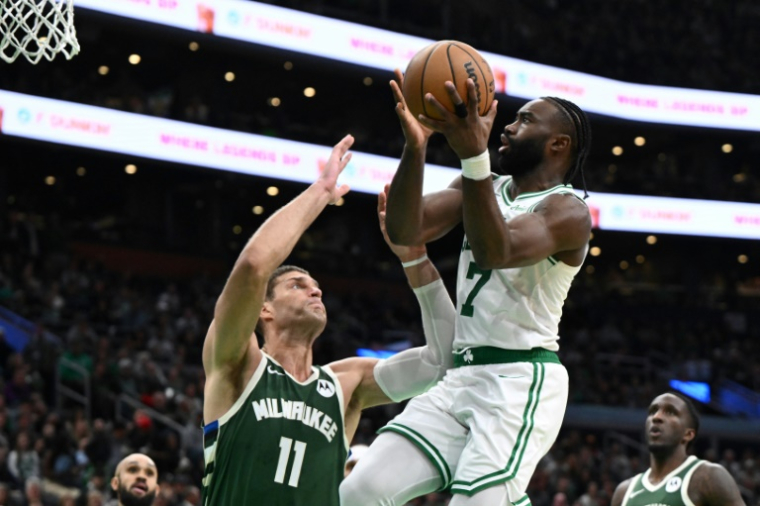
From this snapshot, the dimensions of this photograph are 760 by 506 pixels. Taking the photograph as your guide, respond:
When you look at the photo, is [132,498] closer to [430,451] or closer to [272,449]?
[272,449]

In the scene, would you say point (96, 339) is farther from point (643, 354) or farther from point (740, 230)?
point (740, 230)

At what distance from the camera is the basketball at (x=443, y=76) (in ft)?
13.1

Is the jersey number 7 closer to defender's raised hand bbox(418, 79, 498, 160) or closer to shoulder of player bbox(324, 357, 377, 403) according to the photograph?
defender's raised hand bbox(418, 79, 498, 160)

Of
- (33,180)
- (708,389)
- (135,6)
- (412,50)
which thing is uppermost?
(412,50)

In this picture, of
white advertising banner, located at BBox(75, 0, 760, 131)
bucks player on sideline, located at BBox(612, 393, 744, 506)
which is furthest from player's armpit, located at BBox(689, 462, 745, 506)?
white advertising banner, located at BBox(75, 0, 760, 131)

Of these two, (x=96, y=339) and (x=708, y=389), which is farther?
(x=708, y=389)

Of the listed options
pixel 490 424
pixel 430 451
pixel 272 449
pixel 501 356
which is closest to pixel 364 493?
pixel 430 451

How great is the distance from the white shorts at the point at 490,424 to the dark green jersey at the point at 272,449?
0.73 metres

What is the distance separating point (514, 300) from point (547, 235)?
1.07 feet

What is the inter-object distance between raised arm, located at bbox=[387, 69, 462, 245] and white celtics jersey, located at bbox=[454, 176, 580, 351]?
16 cm


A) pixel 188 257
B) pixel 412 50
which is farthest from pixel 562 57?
pixel 188 257

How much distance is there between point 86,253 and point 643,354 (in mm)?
12801

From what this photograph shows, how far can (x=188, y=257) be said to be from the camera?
24453 millimetres

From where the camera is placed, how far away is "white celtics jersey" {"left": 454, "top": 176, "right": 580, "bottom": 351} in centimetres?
425
